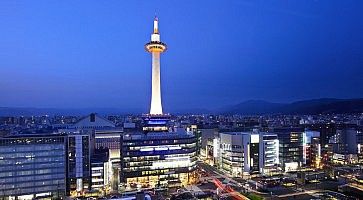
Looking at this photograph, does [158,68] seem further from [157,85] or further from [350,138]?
[350,138]

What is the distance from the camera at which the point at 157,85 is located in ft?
202

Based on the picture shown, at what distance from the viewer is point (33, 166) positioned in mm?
39500

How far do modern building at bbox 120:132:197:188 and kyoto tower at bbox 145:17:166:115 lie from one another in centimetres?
1231

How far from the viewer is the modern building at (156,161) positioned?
A: 45781 millimetres

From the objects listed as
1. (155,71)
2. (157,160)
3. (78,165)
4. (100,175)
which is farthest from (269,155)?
(78,165)

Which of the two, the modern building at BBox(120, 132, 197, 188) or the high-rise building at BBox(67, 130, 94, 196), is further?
the modern building at BBox(120, 132, 197, 188)

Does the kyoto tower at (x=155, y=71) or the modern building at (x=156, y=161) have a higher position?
the kyoto tower at (x=155, y=71)

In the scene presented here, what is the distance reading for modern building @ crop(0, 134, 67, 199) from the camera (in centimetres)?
3844

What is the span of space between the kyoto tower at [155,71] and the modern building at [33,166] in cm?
2164

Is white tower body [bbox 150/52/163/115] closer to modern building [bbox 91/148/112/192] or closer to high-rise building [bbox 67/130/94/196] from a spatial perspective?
modern building [bbox 91/148/112/192]

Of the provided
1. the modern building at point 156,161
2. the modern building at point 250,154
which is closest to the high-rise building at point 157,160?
the modern building at point 156,161

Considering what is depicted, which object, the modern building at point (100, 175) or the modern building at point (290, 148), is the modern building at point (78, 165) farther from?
the modern building at point (290, 148)

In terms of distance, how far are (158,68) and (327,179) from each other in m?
33.6

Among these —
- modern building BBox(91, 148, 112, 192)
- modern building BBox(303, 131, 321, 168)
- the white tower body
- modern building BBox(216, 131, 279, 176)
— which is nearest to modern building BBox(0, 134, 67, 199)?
modern building BBox(91, 148, 112, 192)
